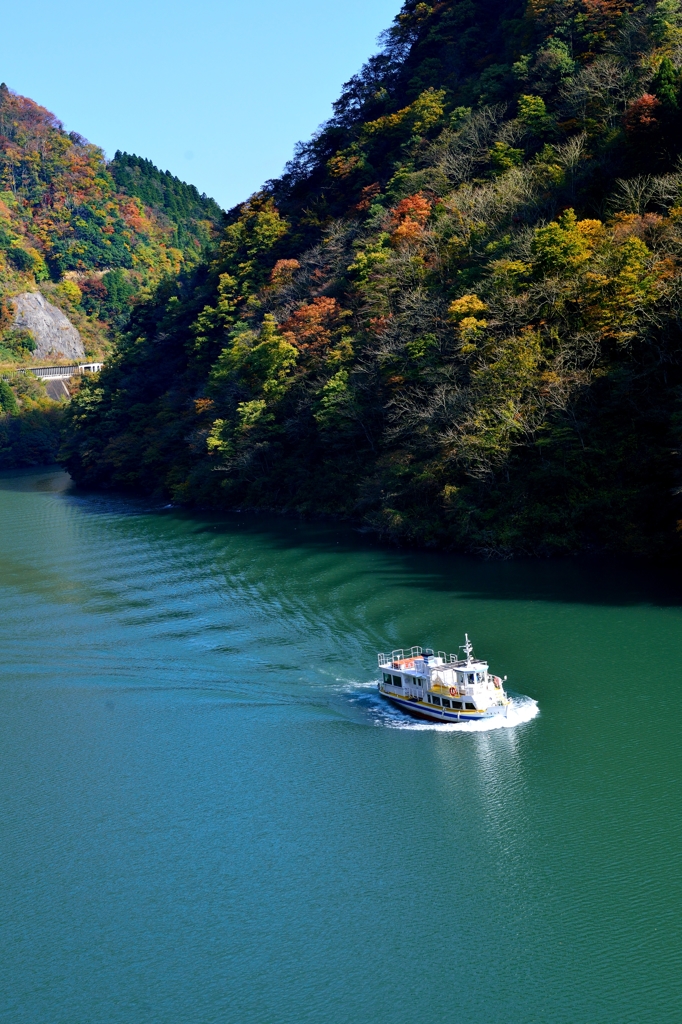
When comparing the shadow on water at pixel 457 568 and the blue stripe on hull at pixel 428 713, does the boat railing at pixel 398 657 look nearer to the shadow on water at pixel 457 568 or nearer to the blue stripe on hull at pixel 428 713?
the blue stripe on hull at pixel 428 713

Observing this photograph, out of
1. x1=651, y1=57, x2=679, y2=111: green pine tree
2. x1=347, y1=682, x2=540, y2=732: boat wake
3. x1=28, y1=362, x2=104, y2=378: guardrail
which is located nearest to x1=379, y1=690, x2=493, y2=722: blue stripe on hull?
x1=347, y1=682, x2=540, y2=732: boat wake

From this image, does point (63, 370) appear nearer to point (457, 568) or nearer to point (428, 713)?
point (457, 568)

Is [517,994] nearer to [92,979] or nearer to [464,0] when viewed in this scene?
[92,979]

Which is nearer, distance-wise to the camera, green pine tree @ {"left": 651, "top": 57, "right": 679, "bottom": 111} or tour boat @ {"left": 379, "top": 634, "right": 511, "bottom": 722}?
tour boat @ {"left": 379, "top": 634, "right": 511, "bottom": 722}

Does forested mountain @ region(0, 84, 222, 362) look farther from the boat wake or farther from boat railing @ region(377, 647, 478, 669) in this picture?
the boat wake

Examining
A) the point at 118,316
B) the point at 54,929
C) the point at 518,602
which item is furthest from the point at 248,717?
the point at 118,316

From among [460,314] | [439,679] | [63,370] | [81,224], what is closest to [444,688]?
[439,679]

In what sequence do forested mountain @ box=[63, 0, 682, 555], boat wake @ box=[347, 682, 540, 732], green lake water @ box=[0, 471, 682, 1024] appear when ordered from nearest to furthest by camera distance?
green lake water @ box=[0, 471, 682, 1024] → boat wake @ box=[347, 682, 540, 732] → forested mountain @ box=[63, 0, 682, 555]
